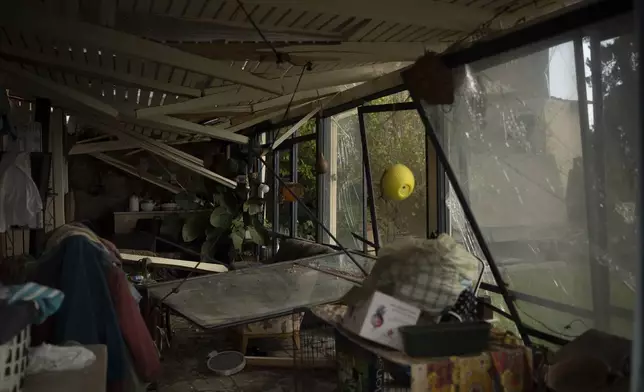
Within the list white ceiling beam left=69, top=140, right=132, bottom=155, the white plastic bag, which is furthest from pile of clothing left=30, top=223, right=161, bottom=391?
white ceiling beam left=69, top=140, right=132, bottom=155

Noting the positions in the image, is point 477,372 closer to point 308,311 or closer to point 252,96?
point 308,311

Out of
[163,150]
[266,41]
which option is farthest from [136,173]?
[266,41]

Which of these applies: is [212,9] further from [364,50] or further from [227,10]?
[364,50]

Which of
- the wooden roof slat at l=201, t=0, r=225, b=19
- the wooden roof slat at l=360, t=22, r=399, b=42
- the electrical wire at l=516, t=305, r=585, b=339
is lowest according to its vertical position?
the electrical wire at l=516, t=305, r=585, b=339

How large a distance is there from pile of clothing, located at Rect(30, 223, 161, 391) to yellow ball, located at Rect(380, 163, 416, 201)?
1.63 metres

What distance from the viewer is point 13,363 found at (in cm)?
136

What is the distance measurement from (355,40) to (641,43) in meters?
2.51

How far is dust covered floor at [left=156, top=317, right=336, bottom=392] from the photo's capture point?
2.93 m

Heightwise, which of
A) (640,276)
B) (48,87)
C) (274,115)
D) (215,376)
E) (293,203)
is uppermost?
(274,115)

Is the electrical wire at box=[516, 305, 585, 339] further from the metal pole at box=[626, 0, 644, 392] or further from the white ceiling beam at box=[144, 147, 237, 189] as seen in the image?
the white ceiling beam at box=[144, 147, 237, 189]

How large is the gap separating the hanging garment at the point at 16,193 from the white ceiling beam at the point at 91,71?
22.0 inches

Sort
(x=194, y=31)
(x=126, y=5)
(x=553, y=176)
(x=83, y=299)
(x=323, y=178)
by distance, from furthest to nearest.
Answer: (x=323, y=178) < (x=194, y=31) < (x=126, y=5) < (x=83, y=299) < (x=553, y=176)

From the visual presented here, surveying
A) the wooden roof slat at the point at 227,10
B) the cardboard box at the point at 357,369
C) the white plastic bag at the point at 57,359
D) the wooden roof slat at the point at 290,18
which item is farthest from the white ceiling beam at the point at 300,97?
the white plastic bag at the point at 57,359

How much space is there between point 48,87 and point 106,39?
1182mm
